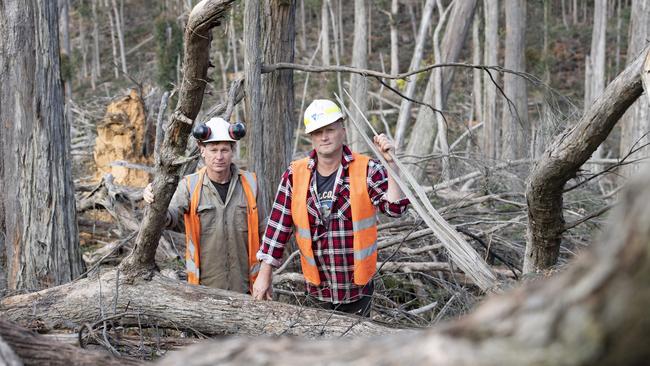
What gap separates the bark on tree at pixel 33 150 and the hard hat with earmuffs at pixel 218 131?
2.47 meters

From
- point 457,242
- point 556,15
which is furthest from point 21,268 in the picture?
point 556,15

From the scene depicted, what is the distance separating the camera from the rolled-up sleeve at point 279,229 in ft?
15.8

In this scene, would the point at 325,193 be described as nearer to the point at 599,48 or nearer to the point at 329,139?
the point at 329,139

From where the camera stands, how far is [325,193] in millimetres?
4777

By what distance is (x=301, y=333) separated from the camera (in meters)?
4.21

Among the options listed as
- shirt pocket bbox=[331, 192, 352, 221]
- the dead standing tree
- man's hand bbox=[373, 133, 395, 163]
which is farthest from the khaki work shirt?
man's hand bbox=[373, 133, 395, 163]

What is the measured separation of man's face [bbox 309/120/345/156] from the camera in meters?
4.68

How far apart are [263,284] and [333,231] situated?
537 mm

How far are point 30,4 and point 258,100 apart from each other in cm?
223

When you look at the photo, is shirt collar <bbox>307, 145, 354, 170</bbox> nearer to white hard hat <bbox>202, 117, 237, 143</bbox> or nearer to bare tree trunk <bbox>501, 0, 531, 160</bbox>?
white hard hat <bbox>202, 117, 237, 143</bbox>

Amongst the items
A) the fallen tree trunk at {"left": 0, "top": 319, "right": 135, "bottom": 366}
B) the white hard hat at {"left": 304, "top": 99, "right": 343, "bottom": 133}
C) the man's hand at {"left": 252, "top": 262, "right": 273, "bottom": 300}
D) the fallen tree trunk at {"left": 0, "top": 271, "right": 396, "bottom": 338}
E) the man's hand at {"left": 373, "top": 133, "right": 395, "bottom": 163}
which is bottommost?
the fallen tree trunk at {"left": 0, "top": 271, "right": 396, "bottom": 338}

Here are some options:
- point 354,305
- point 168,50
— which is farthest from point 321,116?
point 168,50

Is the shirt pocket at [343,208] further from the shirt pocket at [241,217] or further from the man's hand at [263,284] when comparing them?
the shirt pocket at [241,217]

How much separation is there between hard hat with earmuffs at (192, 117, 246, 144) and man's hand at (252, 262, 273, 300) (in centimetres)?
83
